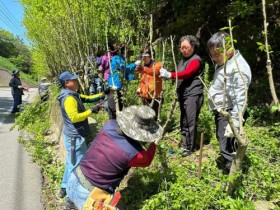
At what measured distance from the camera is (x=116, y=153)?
2539 millimetres

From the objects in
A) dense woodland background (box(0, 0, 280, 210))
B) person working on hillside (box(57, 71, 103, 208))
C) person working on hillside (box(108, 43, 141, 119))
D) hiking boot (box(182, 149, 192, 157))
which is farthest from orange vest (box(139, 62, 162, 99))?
person working on hillside (box(57, 71, 103, 208))

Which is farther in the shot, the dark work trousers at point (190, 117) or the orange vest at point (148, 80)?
the orange vest at point (148, 80)

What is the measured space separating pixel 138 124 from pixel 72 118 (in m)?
1.31

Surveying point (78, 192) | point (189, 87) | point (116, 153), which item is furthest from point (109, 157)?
point (189, 87)

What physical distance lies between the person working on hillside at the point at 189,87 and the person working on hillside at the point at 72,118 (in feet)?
3.68

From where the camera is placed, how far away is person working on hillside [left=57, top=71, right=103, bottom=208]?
360 centimetres

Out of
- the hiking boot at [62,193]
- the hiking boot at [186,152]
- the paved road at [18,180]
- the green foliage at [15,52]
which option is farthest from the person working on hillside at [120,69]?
the green foliage at [15,52]

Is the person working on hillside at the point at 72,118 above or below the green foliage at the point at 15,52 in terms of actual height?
below

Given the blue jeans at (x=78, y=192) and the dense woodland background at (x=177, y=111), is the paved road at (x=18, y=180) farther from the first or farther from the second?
the blue jeans at (x=78, y=192)

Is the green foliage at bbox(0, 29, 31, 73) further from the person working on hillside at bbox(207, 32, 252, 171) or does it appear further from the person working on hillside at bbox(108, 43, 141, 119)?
the person working on hillside at bbox(207, 32, 252, 171)

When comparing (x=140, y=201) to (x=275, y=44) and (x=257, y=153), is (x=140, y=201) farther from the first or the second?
(x=275, y=44)

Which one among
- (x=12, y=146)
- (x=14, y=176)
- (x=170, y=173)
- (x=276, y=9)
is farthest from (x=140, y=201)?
(x=276, y=9)

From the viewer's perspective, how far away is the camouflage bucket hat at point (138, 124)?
2504mm

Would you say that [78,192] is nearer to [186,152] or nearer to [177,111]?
[186,152]
